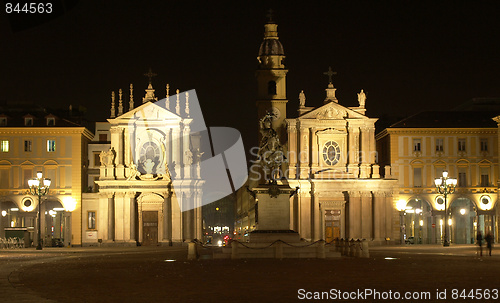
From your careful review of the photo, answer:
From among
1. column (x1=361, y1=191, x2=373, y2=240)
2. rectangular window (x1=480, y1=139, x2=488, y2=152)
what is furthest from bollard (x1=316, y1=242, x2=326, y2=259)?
rectangular window (x1=480, y1=139, x2=488, y2=152)

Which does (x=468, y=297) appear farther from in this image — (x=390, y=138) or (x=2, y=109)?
(x=2, y=109)

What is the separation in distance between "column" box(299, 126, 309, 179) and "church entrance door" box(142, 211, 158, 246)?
1517 cm

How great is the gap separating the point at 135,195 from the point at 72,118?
14.4 metres

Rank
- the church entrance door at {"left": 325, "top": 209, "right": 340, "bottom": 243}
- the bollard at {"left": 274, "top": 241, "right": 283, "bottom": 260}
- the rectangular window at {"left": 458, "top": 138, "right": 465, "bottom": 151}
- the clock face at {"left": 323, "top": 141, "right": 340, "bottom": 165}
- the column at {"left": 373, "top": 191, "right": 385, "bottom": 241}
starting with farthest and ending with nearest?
the clock face at {"left": 323, "top": 141, "right": 340, "bottom": 165}
the church entrance door at {"left": 325, "top": 209, "right": 340, "bottom": 243}
the rectangular window at {"left": 458, "top": 138, "right": 465, "bottom": 151}
the column at {"left": 373, "top": 191, "right": 385, "bottom": 241}
the bollard at {"left": 274, "top": 241, "right": 283, "bottom": 260}

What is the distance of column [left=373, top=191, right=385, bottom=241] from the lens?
267ft

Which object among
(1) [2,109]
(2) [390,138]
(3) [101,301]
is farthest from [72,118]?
(3) [101,301]

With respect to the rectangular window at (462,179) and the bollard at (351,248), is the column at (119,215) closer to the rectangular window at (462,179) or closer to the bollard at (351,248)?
the rectangular window at (462,179)

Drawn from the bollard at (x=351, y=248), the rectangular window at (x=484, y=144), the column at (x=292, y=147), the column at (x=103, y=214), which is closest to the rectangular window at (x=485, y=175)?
the rectangular window at (x=484, y=144)

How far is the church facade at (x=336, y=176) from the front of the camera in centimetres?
8262

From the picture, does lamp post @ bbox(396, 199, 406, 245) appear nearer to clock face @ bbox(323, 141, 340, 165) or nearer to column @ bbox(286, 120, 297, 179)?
clock face @ bbox(323, 141, 340, 165)

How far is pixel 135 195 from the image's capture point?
274 ft

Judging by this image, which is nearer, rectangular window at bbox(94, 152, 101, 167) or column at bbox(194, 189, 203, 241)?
column at bbox(194, 189, 203, 241)

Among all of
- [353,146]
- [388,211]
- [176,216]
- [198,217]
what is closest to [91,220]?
[176,216]

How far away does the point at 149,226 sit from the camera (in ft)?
277
